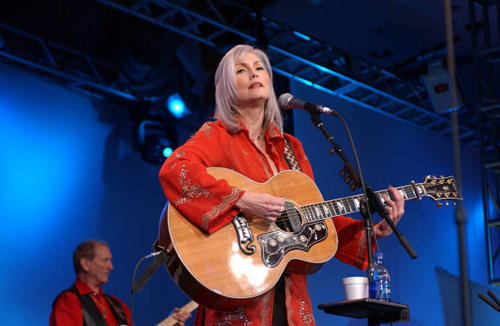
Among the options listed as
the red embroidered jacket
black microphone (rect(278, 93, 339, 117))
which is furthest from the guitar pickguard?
black microphone (rect(278, 93, 339, 117))

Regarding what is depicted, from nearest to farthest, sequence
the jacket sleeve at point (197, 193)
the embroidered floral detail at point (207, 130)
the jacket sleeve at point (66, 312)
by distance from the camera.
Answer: the jacket sleeve at point (197, 193), the embroidered floral detail at point (207, 130), the jacket sleeve at point (66, 312)

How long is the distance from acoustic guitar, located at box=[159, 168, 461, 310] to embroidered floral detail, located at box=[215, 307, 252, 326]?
4 cm

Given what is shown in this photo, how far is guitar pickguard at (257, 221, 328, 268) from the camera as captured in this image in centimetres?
281

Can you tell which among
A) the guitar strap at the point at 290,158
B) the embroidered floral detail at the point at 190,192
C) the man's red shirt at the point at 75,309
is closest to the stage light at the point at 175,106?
the man's red shirt at the point at 75,309

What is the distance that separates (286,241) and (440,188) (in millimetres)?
997

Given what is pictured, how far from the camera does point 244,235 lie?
2.82 metres

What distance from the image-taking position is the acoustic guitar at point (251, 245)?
268cm

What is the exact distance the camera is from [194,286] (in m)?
2.67

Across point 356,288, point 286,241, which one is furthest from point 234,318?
point 356,288

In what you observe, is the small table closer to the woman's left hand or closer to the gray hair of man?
the woman's left hand

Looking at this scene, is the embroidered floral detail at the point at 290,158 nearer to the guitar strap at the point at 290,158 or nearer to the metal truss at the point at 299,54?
the guitar strap at the point at 290,158

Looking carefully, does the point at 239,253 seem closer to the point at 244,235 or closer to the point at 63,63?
the point at 244,235

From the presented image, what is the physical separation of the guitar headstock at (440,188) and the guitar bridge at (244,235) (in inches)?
41.3

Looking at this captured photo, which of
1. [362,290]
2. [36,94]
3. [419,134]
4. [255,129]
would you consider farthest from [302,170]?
[419,134]
